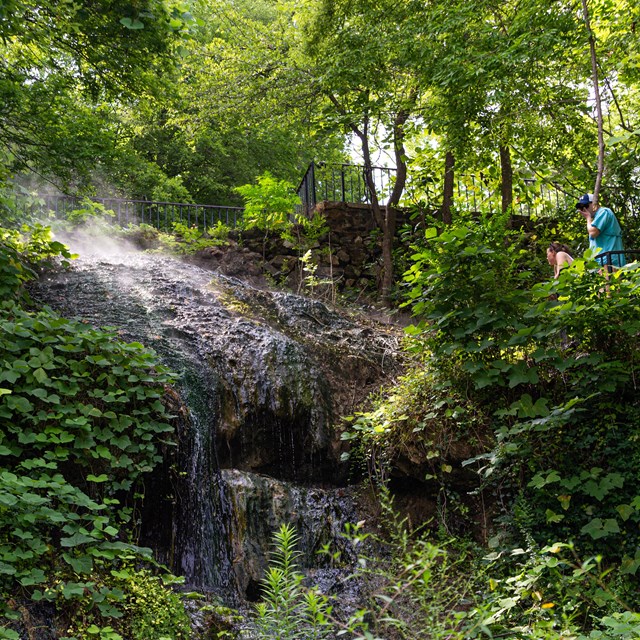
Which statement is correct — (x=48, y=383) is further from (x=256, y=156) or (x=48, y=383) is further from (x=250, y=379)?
(x=256, y=156)

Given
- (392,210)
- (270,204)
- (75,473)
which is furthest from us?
(392,210)

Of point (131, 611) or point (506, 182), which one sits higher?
point (506, 182)

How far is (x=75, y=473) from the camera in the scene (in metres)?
4.45

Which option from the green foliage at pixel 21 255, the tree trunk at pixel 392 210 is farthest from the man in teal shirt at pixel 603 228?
the green foliage at pixel 21 255

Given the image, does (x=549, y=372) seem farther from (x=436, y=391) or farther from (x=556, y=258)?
(x=556, y=258)

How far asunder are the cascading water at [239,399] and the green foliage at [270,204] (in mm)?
3011

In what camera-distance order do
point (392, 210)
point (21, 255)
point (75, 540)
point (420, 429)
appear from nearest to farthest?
point (75, 540)
point (420, 429)
point (21, 255)
point (392, 210)

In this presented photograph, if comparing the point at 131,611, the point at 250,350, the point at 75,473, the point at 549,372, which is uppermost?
the point at 250,350

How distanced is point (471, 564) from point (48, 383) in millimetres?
3458

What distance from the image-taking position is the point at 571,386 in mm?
5059

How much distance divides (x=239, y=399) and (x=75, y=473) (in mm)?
1802

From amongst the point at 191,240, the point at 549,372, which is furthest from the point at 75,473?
the point at 191,240

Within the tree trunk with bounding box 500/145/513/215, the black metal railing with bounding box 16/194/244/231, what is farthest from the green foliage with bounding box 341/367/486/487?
the black metal railing with bounding box 16/194/244/231

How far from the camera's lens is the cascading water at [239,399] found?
4.93 meters
